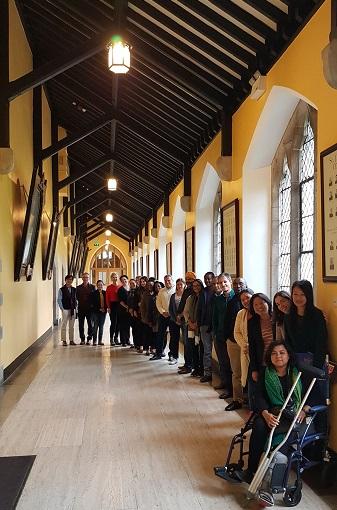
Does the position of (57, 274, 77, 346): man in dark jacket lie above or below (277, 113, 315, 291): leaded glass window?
below

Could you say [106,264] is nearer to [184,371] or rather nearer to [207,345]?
[184,371]

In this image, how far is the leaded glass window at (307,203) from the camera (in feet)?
16.8

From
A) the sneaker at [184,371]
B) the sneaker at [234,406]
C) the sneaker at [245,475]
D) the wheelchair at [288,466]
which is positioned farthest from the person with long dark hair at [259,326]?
the sneaker at [184,371]

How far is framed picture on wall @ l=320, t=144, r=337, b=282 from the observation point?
3484 millimetres

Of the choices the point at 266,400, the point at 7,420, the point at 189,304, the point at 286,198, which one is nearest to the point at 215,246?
the point at 189,304

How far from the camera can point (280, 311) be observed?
4.19 meters

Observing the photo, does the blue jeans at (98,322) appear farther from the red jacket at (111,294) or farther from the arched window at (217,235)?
the arched window at (217,235)

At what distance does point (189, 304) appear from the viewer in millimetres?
6957

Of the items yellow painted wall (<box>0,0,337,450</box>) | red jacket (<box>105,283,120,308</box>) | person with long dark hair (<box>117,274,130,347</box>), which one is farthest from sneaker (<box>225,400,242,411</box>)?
red jacket (<box>105,283,120,308</box>)

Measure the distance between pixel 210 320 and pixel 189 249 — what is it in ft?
11.0

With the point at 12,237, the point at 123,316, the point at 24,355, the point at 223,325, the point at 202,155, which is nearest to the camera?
the point at 223,325

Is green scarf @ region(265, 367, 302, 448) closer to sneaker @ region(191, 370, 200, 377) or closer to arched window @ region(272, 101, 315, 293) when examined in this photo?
arched window @ region(272, 101, 315, 293)

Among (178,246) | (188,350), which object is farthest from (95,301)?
(188,350)

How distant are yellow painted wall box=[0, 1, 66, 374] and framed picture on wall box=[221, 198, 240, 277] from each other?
2782 millimetres
